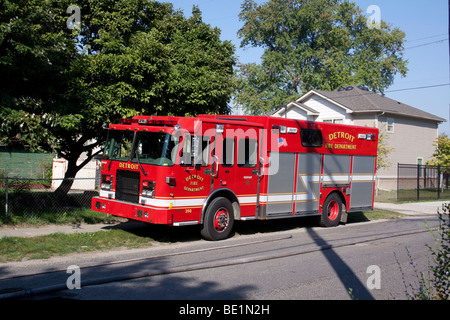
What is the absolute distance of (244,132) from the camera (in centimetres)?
1147

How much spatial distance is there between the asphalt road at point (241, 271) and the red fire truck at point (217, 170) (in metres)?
0.87

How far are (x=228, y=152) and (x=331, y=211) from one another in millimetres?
4997

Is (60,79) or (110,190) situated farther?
(60,79)

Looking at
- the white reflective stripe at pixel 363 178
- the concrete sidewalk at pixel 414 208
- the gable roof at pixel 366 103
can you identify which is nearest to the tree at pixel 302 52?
the gable roof at pixel 366 103

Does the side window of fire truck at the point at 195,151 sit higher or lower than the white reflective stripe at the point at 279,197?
higher

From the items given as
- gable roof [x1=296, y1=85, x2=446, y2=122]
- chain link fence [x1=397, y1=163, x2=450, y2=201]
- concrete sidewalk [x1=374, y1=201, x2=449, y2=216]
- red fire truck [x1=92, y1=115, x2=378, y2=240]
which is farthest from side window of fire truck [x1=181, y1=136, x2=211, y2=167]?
gable roof [x1=296, y1=85, x2=446, y2=122]

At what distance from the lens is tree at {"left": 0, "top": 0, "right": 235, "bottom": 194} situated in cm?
1018

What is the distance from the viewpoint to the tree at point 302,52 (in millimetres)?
49156

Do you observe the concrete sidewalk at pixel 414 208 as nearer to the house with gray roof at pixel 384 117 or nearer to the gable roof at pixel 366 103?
the house with gray roof at pixel 384 117

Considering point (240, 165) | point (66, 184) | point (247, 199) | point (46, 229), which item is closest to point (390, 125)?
point (247, 199)

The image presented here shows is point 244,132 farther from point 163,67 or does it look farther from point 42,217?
point 42,217

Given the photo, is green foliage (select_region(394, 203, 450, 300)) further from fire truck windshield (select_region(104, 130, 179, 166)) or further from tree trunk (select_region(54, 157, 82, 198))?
tree trunk (select_region(54, 157, 82, 198))
